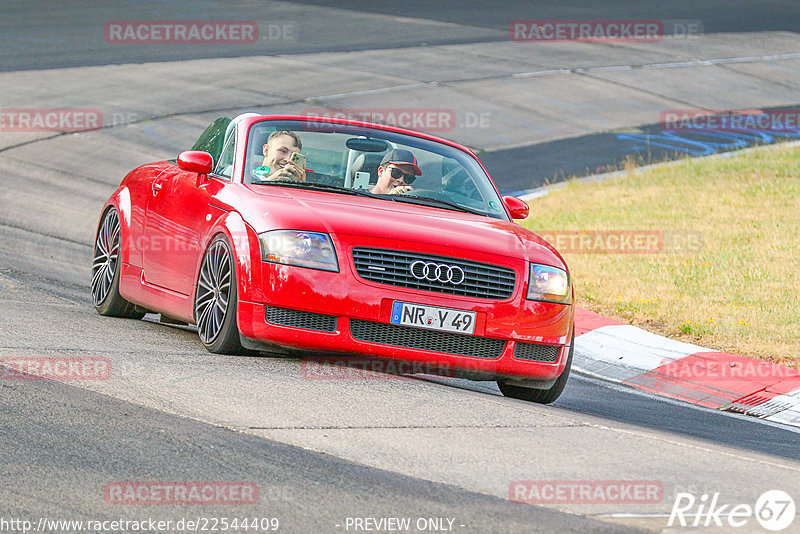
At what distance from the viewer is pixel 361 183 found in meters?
8.40

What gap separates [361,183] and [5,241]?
642 cm

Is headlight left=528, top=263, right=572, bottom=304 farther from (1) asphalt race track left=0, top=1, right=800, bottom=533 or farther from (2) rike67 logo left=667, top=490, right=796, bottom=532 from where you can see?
(2) rike67 logo left=667, top=490, right=796, bottom=532

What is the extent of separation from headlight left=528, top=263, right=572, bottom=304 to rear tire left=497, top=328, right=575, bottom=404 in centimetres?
33

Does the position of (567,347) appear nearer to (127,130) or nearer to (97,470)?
(97,470)

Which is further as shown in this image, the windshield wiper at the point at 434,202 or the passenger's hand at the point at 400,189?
the passenger's hand at the point at 400,189

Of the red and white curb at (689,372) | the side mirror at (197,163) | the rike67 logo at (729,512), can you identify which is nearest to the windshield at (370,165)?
the side mirror at (197,163)

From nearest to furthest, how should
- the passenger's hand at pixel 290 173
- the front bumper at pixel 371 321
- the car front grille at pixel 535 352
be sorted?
the front bumper at pixel 371 321 < the car front grille at pixel 535 352 < the passenger's hand at pixel 290 173

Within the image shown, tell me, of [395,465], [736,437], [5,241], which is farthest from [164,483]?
[5,241]

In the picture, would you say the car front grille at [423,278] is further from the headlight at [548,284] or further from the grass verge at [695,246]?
the grass verge at [695,246]

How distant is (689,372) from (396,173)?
332 centimetres

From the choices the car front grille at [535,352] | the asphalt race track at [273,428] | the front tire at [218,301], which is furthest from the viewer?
the car front grille at [535,352]

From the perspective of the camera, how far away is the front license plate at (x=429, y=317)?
7.23m

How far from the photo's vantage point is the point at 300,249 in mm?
7238

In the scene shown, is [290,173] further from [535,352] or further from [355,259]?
[535,352]
